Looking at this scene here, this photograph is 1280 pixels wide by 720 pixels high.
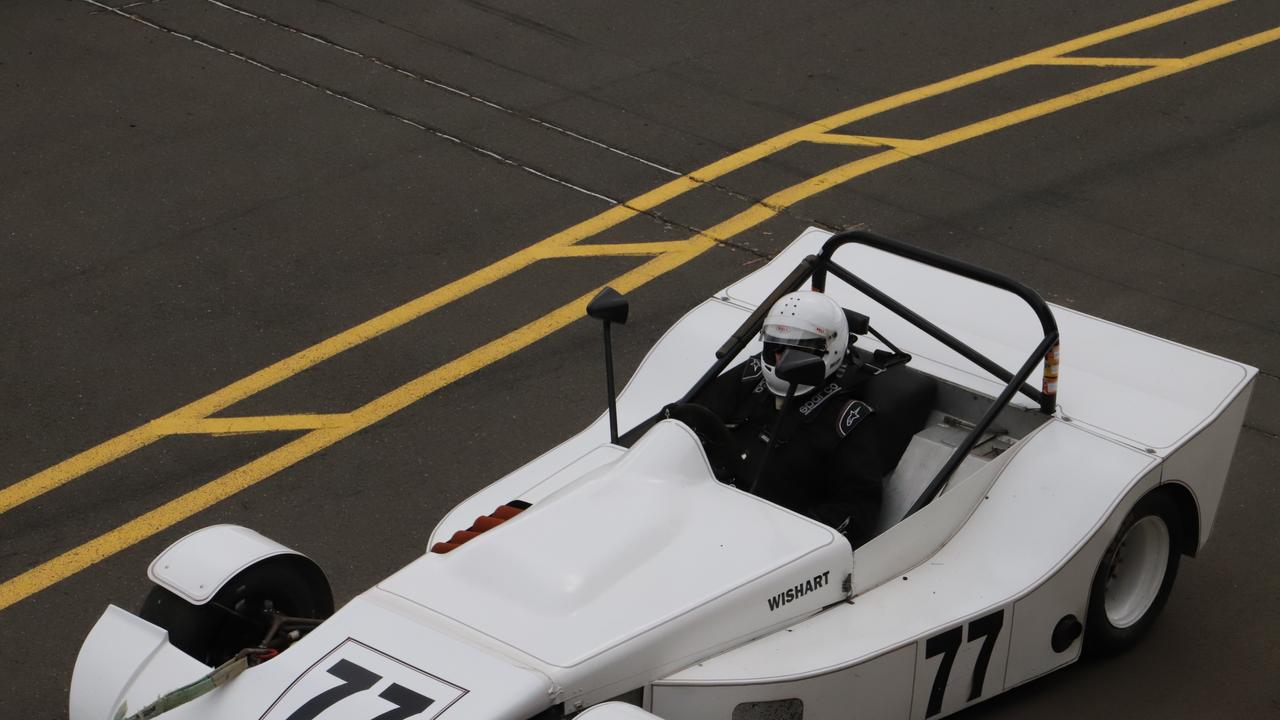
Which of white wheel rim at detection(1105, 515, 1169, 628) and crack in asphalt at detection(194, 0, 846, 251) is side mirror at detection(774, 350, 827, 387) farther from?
crack in asphalt at detection(194, 0, 846, 251)

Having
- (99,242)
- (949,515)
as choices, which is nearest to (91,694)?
(949,515)

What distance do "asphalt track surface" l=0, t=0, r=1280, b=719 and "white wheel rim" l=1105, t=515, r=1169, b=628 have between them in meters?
0.20

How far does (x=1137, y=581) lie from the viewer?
629 cm

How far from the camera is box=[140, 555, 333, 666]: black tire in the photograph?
5.52 meters

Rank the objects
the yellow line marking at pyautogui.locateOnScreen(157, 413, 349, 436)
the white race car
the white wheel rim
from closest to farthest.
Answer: the white race car
the white wheel rim
the yellow line marking at pyautogui.locateOnScreen(157, 413, 349, 436)

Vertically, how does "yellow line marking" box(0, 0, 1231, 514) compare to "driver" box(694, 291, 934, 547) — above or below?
below

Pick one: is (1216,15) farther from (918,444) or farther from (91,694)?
(91,694)

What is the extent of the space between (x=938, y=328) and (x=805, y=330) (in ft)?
2.71

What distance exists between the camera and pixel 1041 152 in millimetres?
10484

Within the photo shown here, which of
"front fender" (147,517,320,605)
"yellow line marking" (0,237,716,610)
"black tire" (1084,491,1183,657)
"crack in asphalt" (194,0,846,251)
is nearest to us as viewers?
"front fender" (147,517,320,605)

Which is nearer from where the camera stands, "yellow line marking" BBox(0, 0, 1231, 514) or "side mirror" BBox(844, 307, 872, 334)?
"side mirror" BBox(844, 307, 872, 334)

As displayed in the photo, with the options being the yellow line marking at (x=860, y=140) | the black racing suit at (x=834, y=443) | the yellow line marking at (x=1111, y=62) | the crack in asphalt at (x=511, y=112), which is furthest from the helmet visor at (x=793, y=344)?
the yellow line marking at (x=1111, y=62)

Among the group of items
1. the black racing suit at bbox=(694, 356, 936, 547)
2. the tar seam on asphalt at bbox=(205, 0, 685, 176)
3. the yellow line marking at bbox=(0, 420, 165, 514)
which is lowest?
the yellow line marking at bbox=(0, 420, 165, 514)

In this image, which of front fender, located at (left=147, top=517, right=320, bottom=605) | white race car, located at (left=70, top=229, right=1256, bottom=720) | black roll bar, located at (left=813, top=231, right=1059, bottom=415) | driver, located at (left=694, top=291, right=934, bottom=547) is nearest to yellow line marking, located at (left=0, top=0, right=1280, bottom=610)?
front fender, located at (left=147, top=517, right=320, bottom=605)
